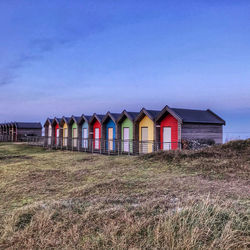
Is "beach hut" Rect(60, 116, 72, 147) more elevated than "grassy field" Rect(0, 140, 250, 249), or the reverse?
"beach hut" Rect(60, 116, 72, 147)

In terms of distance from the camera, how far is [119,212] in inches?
187

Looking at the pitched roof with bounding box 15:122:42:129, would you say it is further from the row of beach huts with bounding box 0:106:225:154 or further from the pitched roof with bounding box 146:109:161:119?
the pitched roof with bounding box 146:109:161:119

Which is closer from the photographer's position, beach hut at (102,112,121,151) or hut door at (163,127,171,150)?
hut door at (163,127,171,150)

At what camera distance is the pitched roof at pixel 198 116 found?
18114mm

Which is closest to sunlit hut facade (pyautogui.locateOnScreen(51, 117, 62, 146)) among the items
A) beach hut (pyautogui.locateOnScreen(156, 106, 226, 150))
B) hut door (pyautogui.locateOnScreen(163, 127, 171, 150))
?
beach hut (pyautogui.locateOnScreen(156, 106, 226, 150))

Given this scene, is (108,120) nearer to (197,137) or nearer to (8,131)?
(197,137)

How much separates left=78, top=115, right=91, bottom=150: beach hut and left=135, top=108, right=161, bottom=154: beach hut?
716 centimetres

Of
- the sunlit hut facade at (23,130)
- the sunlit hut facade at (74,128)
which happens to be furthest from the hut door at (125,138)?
the sunlit hut facade at (23,130)

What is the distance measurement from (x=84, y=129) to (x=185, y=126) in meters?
13.4

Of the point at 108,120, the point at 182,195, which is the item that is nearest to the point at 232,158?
the point at 182,195

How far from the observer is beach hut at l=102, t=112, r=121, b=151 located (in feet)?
76.4

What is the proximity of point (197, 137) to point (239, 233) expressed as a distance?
14994mm

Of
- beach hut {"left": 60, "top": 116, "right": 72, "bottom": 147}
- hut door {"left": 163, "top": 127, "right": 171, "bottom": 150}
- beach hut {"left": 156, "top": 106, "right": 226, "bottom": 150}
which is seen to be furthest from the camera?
beach hut {"left": 60, "top": 116, "right": 72, "bottom": 147}

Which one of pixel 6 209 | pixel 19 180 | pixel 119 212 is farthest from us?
pixel 19 180
